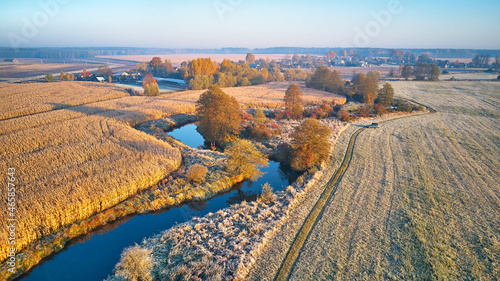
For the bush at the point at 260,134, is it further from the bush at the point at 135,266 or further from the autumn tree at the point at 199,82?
the autumn tree at the point at 199,82

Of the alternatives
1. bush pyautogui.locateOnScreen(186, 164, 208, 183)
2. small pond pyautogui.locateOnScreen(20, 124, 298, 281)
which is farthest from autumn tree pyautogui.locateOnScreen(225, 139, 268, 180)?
bush pyautogui.locateOnScreen(186, 164, 208, 183)

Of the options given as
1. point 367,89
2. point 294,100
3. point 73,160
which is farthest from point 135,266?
point 367,89

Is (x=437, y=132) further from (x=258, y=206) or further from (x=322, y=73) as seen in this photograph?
(x=322, y=73)

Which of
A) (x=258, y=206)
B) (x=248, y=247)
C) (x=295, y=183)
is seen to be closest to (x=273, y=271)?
(x=248, y=247)

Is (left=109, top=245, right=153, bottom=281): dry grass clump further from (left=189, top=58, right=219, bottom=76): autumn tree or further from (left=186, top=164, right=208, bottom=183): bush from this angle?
(left=189, top=58, right=219, bottom=76): autumn tree

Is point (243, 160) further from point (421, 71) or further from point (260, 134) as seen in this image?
point (421, 71)
